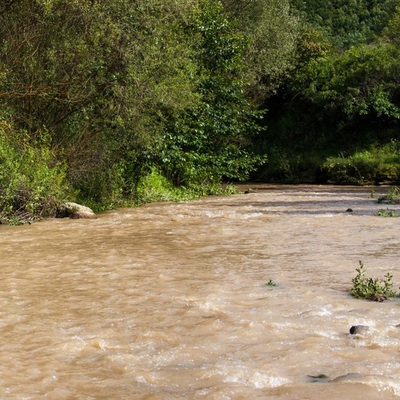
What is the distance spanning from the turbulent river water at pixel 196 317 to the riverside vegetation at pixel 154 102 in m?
5.01

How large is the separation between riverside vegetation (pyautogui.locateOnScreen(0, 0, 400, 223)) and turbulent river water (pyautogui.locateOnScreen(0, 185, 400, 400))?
5.01 meters

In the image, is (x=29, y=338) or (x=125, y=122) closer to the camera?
(x=29, y=338)

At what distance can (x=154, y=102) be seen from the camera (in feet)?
59.5

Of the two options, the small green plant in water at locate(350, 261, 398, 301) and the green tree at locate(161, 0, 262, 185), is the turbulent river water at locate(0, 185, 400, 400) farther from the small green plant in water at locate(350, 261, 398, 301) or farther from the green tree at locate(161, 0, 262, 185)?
the green tree at locate(161, 0, 262, 185)

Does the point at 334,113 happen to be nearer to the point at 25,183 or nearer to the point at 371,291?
the point at 25,183

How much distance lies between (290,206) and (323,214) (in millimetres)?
Answer: 2532

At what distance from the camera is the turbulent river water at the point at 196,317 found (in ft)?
15.4

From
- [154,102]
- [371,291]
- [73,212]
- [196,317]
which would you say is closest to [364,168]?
[154,102]

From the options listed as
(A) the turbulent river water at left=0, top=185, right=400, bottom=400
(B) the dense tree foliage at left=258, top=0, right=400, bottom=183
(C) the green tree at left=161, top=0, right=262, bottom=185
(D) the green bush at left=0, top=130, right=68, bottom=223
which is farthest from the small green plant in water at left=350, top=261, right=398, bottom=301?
(B) the dense tree foliage at left=258, top=0, right=400, bottom=183

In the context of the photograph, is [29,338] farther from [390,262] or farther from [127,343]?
[390,262]

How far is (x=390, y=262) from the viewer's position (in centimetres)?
926

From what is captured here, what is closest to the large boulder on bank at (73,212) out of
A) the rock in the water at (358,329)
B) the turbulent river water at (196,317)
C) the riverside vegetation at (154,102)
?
the riverside vegetation at (154,102)

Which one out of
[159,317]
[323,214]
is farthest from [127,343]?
[323,214]

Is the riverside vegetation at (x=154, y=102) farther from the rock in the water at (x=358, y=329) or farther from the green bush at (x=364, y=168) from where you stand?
the rock in the water at (x=358, y=329)
